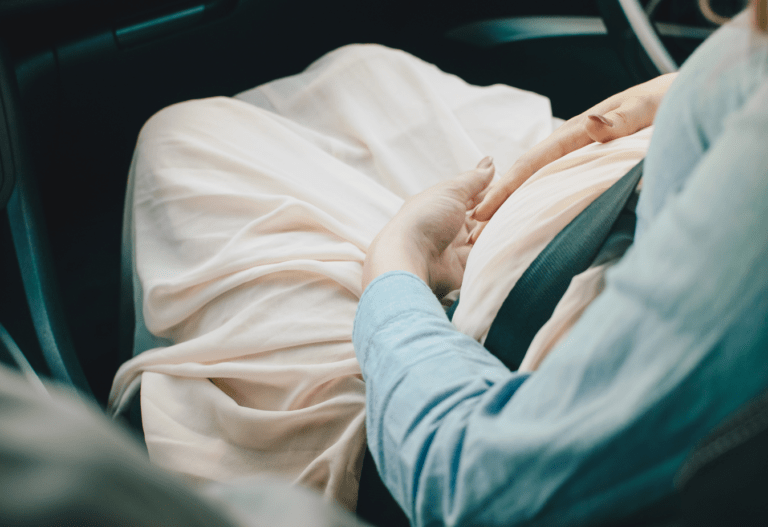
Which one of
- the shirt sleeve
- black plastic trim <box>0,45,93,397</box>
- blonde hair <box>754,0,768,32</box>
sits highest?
blonde hair <box>754,0,768,32</box>

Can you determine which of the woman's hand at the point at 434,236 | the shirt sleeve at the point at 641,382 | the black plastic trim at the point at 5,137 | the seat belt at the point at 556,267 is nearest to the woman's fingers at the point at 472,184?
the woman's hand at the point at 434,236

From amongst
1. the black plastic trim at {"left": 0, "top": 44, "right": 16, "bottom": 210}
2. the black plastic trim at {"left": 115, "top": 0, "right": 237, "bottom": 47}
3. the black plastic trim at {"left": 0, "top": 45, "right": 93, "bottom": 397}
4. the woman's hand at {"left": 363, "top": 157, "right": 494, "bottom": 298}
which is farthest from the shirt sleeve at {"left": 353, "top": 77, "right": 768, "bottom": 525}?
the black plastic trim at {"left": 115, "top": 0, "right": 237, "bottom": 47}

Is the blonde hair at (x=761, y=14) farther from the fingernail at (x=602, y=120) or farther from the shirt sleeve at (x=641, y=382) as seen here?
the fingernail at (x=602, y=120)

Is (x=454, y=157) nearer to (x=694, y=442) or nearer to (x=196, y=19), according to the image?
(x=694, y=442)

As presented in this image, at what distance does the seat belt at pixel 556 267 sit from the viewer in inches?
14.8

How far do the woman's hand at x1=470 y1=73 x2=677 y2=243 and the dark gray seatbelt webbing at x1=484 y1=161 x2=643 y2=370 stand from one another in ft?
0.53

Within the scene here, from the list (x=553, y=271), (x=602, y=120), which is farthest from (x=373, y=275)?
(x=602, y=120)

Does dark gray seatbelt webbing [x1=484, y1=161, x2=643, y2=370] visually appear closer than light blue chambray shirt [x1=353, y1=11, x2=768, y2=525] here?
No

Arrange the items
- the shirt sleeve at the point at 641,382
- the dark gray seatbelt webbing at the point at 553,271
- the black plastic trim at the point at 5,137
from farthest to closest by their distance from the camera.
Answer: the black plastic trim at the point at 5,137
the dark gray seatbelt webbing at the point at 553,271
the shirt sleeve at the point at 641,382

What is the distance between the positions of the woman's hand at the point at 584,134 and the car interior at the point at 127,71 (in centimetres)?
55

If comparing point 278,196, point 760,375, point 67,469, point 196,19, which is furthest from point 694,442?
point 196,19

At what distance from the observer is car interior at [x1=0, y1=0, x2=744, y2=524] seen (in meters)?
0.78

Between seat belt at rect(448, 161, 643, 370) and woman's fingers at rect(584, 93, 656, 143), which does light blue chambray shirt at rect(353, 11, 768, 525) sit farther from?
woman's fingers at rect(584, 93, 656, 143)

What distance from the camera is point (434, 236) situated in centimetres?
56
